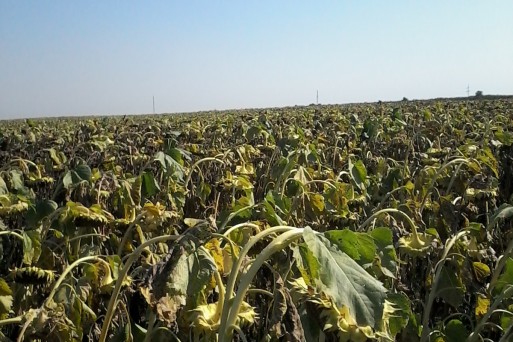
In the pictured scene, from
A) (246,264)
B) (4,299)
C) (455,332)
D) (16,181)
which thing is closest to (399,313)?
(246,264)

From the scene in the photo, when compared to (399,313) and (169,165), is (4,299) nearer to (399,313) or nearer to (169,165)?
(399,313)

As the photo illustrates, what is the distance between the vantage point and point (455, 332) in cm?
206

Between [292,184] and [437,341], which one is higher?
[292,184]

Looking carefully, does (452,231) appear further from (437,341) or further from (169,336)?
(169,336)

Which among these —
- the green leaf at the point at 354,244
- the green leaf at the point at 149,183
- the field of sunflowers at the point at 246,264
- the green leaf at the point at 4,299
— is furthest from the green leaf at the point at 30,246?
the green leaf at the point at 354,244

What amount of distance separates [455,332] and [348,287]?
1.27m

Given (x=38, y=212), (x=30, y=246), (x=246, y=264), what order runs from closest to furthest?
(x=246, y=264) → (x=30, y=246) → (x=38, y=212)

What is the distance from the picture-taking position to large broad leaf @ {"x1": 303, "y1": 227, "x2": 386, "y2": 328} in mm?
993

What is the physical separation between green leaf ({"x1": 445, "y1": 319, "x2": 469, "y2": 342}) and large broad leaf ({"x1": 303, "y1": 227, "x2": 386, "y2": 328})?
1.21m

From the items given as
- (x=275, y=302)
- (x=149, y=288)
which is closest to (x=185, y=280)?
(x=149, y=288)

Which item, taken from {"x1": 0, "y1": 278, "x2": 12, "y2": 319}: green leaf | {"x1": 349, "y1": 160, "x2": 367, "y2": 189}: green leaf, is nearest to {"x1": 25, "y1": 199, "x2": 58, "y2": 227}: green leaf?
{"x1": 0, "y1": 278, "x2": 12, "y2": 319}: green leaf

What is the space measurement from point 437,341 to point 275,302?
122cm

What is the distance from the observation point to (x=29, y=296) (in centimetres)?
222

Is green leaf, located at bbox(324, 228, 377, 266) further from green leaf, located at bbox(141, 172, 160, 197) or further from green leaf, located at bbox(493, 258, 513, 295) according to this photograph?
green leaf, located at bbox(141, 172, 160, 197)
